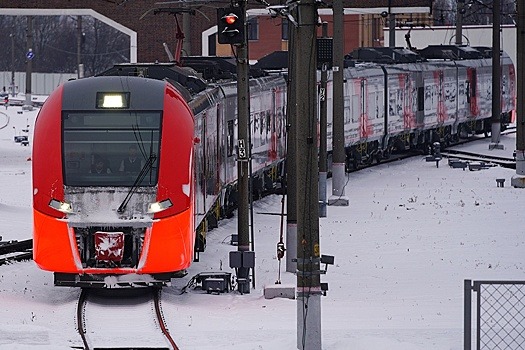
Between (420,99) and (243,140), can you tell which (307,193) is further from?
(420,99)

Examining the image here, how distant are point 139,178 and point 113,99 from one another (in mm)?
1085

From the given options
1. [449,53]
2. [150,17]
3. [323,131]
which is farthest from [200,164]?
[150,17]

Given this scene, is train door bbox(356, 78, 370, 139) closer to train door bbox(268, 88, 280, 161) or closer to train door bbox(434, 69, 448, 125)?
train door bbox(434, 69, 448, 125)

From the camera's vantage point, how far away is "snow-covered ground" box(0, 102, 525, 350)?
14594mm

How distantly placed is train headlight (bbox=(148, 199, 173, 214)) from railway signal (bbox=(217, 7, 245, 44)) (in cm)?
248

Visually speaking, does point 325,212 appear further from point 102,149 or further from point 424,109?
point 424,109

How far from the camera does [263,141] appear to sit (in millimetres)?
28891

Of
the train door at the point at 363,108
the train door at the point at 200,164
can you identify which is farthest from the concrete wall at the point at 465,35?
the train door at the point at 200,164

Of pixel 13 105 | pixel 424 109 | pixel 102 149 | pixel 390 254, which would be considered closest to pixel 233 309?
pixel 102 149

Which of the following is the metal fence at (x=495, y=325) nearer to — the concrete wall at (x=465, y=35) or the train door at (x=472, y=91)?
the train door at (x=472, y=91)

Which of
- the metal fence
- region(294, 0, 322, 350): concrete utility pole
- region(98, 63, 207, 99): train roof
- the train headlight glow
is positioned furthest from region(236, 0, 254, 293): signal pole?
region(294, 0, 322, 350): concrete utility pole

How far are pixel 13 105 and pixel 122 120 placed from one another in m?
66.1

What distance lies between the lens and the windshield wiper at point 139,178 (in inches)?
653

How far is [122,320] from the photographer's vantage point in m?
15.6
